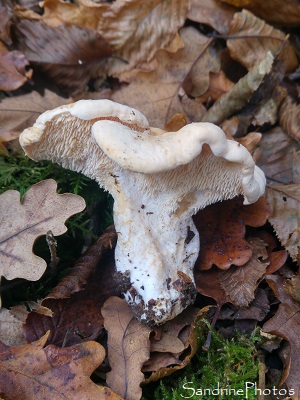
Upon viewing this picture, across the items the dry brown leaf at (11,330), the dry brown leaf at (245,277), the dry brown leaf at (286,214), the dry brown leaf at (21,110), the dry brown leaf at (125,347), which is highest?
the dry brown leaf at (286,214)

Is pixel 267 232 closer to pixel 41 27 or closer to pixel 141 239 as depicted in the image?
pixel 141 239

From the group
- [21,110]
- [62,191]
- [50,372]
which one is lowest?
[50,372]

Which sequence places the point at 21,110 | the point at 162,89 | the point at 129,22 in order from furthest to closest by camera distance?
the point at 129,22
the point at 162,89
the point at 21,110

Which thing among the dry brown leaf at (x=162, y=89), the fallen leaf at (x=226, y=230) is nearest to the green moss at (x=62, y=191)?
the fallen leaf at (x=226, y=230)

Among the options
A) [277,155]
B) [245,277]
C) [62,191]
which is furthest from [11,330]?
[277,155]

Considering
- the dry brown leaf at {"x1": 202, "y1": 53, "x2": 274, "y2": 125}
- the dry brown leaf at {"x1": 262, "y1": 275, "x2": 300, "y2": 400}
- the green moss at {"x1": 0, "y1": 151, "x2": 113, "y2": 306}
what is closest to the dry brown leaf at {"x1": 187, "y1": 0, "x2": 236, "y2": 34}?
the dry brown leaf at {"x1": 202, "y1": 53, "x2": 274, "y2": 125}

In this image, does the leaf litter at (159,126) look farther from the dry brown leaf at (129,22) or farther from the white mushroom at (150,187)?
the white mushroom at (150,187)

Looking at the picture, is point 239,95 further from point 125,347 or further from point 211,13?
point 125,347
